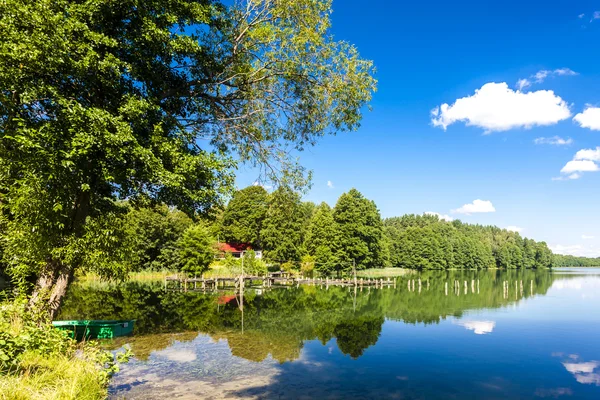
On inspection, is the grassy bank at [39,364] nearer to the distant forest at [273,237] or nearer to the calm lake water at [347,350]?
the calm lake water at [347,350]

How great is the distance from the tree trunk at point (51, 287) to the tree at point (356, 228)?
56444 mm

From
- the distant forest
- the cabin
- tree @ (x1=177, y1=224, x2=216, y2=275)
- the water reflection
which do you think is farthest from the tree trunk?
the cabin

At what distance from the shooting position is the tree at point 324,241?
65.1 metres

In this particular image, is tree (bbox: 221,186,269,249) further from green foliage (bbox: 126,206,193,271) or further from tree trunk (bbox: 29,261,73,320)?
tree trunk (bbox: 29,261,73,320)

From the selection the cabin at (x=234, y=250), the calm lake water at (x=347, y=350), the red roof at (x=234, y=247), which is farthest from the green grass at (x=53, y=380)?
the red roof at (x=234, y=247)

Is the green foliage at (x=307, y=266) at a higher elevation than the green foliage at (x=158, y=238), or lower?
lower

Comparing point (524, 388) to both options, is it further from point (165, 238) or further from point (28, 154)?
point (165, 238)

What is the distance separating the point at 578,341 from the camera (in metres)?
23.0

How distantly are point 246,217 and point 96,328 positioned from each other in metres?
55.4

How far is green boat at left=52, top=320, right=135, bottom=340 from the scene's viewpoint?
1678 cm

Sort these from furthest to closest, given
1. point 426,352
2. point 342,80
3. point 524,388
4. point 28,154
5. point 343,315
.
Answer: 1. point 343,315
2. point 426,352
3. point 524,388
4. point 342,80
5. point 28,154

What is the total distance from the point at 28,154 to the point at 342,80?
31.2ft

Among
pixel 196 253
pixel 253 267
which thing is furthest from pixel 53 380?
pixel 253 267

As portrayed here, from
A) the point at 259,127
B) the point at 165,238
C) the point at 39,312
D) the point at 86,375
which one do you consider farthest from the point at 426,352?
the point at 165,238
